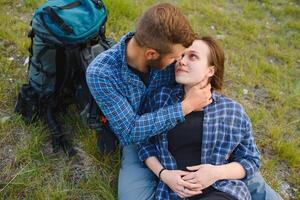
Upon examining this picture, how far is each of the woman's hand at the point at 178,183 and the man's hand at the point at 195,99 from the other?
546mm

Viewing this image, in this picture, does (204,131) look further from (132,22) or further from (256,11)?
(256,11)

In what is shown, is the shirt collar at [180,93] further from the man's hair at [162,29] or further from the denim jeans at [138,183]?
the denim jeans at [138,183]

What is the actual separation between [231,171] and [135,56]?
1.35 m

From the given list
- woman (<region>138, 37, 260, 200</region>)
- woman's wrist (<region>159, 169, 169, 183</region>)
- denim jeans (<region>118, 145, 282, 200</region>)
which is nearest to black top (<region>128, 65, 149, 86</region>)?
woman (<region>138, 37, 260, 200</region>)

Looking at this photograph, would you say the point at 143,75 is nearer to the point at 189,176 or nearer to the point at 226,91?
the point at 189,176

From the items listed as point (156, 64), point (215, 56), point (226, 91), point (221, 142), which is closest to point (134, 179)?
point (221, 142)

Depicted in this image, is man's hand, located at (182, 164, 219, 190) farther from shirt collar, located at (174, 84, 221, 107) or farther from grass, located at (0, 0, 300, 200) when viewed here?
grass, located at (0, 0, 300, 200)

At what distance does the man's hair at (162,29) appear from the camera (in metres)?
3.40

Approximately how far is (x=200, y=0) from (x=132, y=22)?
194 cm

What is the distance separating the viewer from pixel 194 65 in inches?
150

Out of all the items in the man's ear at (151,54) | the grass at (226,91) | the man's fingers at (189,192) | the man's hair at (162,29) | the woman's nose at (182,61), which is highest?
the man's hair at (162,29)

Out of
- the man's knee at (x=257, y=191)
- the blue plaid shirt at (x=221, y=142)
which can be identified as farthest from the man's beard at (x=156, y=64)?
the man's knee at (x=257, y=191)

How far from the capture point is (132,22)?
6812 mm

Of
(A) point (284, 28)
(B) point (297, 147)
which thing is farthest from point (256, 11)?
(B) point (297, 147)
